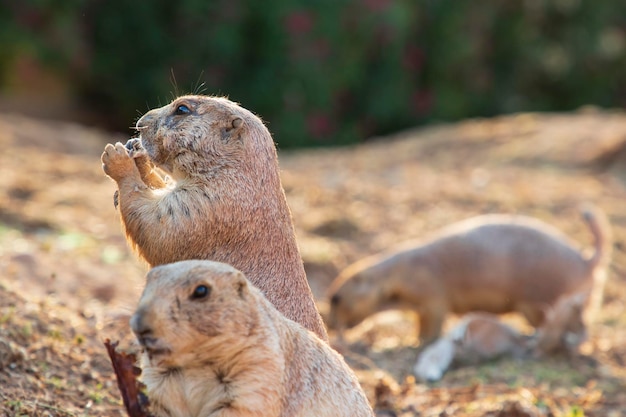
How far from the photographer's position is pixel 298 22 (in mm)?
23641

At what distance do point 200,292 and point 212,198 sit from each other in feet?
→ 4.37

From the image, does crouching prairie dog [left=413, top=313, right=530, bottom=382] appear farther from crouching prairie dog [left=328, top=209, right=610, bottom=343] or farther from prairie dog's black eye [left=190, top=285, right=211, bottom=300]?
prairie dog's black eye [left=190, top=285, right=211, bottom=300]

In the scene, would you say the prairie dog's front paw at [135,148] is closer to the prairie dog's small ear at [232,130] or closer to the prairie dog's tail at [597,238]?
the prairie dog's small ear at [232,130]

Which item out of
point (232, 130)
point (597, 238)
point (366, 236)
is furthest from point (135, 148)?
point (366, 236)

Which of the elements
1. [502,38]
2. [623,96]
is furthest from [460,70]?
[623,96]

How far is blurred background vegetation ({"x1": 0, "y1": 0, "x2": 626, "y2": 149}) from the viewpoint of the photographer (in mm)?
23078

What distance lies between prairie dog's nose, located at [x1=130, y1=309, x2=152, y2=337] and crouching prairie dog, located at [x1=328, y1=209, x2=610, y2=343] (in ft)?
21.8

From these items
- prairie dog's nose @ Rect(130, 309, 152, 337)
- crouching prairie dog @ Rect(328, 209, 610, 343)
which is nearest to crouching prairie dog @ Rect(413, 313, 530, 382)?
crouching prairie dog @ Rect(328, 209, 610, 343)

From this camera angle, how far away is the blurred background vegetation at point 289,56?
23.1 metres

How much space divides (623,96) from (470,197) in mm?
16739

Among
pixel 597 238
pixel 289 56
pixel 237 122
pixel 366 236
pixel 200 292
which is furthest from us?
pixel 289 56

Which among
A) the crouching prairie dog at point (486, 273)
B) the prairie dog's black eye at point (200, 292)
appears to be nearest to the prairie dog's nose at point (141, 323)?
the prairie dog's black eye at point (200, 292)

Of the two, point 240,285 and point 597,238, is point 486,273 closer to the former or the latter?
point 597,238

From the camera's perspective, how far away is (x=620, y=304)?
10852mm
